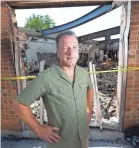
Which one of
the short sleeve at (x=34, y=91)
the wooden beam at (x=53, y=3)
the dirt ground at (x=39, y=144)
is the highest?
the wooden beam at (x=53, y=3)

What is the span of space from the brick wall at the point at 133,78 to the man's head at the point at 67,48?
2.10 metres

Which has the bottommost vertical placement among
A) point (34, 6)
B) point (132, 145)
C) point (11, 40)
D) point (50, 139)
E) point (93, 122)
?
point (132, 145)

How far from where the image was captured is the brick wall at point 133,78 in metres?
3.41

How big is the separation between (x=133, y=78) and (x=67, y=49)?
2.34 metres

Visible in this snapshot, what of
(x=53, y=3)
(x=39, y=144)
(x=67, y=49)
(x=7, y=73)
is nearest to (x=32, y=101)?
(x=67, y=49)

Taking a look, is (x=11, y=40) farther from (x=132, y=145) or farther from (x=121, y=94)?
(x=132, y=145)

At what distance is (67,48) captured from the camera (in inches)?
64.1

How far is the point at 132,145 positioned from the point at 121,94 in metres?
0.94

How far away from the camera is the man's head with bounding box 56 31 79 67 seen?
1.63m

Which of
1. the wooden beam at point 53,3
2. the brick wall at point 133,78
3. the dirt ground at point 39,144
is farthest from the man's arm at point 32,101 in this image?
the dirt ground at point 39,144

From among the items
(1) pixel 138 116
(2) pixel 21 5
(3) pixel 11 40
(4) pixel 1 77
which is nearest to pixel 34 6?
(2) pixel 21 5

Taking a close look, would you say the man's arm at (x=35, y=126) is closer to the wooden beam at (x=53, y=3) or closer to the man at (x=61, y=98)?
the man at (x=61, y=98)

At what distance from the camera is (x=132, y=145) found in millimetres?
3734

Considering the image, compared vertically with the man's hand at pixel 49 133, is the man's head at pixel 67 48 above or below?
above
